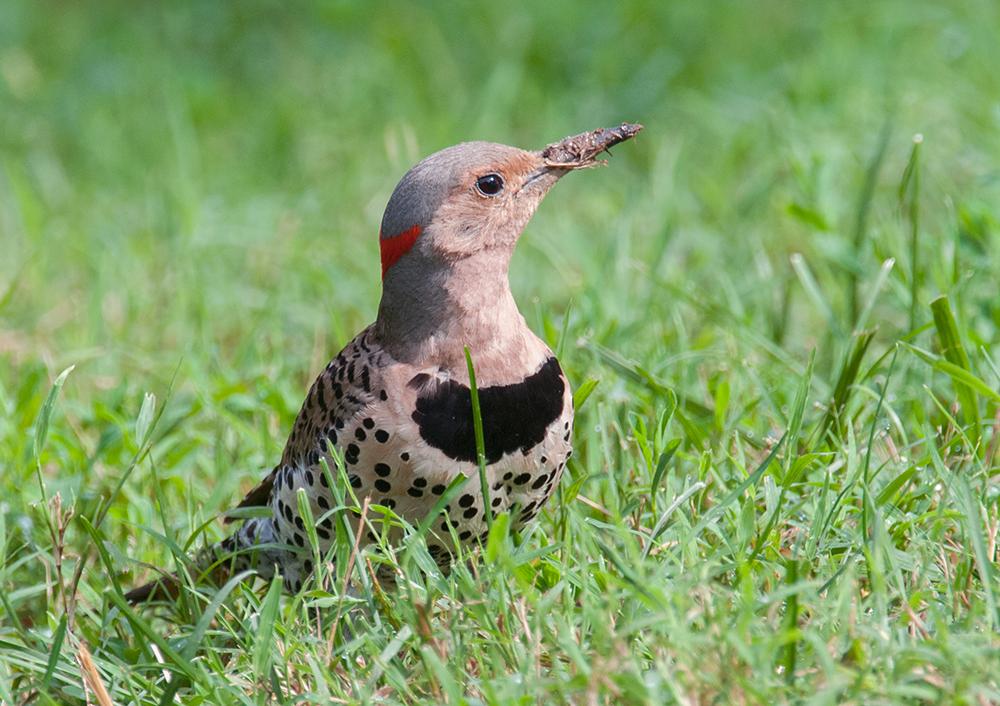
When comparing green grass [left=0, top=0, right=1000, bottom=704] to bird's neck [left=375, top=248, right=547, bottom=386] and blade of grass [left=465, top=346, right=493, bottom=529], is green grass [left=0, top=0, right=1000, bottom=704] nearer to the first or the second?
blade of grass [left=465, top=346, right=493, bottom=529]

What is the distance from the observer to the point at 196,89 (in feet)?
27.0

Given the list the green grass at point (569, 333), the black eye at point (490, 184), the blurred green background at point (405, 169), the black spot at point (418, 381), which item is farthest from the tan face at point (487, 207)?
the blurred green background at point (405, 169)

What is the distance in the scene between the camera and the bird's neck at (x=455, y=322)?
9.46 feet

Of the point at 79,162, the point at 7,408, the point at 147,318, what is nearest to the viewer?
the point at 7,408

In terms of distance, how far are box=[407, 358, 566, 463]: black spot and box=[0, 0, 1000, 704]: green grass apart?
286 mm

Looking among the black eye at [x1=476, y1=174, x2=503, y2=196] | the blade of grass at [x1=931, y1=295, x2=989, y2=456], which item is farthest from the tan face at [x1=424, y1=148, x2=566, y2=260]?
the blade of grass at [x1=931, y1=295, x2=989, y2=456]

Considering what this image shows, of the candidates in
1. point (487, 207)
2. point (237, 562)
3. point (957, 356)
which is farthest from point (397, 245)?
point (957, 356)

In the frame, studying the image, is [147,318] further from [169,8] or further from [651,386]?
[169,8]

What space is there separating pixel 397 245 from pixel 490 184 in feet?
1.04

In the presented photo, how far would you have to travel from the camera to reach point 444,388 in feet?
9.25

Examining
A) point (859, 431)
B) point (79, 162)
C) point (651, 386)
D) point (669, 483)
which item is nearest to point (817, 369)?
point (859, 431)

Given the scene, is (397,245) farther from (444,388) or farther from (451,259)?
(444,388)

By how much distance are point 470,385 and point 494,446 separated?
0.18 meters

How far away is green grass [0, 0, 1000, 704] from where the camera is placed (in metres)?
2.42
